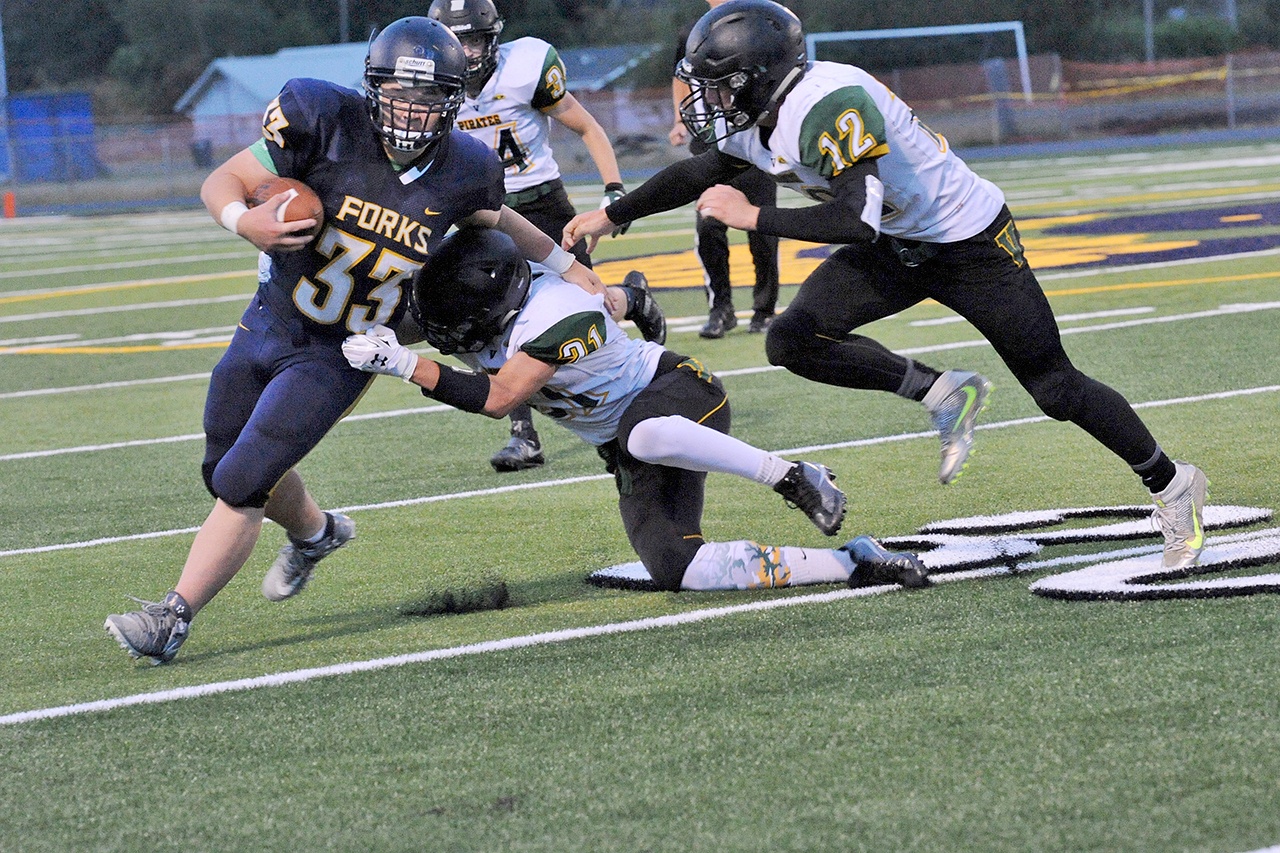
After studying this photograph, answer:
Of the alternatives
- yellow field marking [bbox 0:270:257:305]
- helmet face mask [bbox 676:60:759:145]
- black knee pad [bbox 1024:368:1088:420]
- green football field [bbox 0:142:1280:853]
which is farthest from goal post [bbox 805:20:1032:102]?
black knee pad [bbox 1024:368:1088:420]

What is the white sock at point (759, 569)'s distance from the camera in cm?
490

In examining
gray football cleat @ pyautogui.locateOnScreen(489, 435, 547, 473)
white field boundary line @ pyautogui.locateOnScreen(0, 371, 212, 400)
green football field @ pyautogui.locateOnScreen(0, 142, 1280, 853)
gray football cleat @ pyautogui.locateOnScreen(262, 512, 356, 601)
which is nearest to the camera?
green football field @ pyautogui.locateOnScreen(0, 142, 1280, 853)

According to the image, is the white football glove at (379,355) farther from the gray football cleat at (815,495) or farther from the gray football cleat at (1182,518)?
the gray football cleat at (1182,518)

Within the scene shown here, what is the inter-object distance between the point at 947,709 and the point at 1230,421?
12.8 ft

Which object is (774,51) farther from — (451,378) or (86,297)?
(86,297)

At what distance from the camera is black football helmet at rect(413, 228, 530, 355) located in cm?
471

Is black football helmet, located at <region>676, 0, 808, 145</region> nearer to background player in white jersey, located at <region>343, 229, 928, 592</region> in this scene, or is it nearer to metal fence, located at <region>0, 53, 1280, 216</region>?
background player in white jersey, located at <region>343, 229, 928, 592</region>

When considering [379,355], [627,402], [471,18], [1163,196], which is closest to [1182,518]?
[627,402]

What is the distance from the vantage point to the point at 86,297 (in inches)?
656

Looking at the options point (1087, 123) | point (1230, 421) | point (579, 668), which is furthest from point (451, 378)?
point (1087, 123)

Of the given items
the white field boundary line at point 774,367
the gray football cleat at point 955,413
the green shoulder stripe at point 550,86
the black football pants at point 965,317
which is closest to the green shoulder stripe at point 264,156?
the black football pants at point 965,317

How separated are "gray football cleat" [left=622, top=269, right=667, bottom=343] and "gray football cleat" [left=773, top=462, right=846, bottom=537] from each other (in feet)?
2.85

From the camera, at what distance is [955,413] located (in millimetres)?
5305

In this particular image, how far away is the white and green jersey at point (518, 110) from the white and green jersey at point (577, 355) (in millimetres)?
2742
